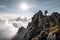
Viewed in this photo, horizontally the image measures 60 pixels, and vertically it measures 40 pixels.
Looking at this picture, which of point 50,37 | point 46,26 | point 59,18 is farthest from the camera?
point 59,18

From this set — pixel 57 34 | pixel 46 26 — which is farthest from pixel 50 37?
pixel 46 26

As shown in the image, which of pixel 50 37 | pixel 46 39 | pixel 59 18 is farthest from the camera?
pixel 59 18

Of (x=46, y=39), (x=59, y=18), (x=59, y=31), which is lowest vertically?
(x=46, y=39)

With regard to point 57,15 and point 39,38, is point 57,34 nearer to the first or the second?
point 39,38

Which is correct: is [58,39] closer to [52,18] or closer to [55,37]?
[55,37]

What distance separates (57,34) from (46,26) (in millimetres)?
41948

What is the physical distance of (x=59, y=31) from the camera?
13562 cm

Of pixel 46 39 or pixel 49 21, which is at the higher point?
pixel 49 21

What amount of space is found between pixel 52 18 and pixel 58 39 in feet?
230

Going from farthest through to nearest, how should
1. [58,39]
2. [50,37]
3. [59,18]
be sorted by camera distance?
[59,18] → [50,37] → [58,39]

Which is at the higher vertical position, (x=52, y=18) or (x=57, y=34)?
(x=52, y=18)

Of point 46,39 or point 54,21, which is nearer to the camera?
point 46,39

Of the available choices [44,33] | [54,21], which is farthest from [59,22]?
[44,33]

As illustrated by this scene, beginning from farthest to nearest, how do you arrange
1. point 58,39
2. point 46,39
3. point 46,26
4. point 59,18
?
point 59,18 < point 46,26 < point 46,39 < point 58,39
